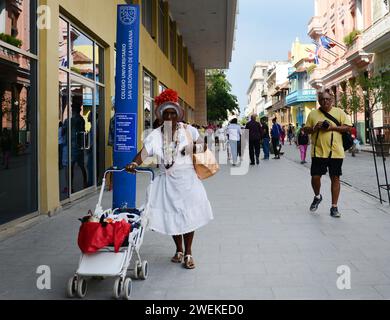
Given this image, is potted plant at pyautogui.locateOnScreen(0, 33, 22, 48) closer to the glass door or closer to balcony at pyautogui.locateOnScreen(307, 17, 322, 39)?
the glass door

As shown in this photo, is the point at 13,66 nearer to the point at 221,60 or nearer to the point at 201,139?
the point at 201,139

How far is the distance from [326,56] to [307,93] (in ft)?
52.9

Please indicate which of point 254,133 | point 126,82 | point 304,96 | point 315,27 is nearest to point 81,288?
point 126,82

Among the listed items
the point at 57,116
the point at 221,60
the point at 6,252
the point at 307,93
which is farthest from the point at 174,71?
the point at 307,93

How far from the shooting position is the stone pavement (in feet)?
14.2

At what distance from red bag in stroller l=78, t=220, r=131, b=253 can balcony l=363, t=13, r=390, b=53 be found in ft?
77.6

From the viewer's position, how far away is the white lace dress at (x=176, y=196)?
16.2ft

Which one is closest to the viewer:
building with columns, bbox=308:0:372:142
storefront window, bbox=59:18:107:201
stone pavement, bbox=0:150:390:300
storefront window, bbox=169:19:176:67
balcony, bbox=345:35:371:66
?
stone pavement, bbox=0:150:390:300

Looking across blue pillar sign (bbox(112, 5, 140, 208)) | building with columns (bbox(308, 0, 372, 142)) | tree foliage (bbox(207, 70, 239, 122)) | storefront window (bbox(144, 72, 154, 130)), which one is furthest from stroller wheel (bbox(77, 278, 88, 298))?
tree foliage (bbox(207, 70, 239, 122))

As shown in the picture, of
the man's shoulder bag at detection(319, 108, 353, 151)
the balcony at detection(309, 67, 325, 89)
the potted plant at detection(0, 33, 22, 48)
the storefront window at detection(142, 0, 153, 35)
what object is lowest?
the man's shoulder bag at detection(319, 108, 353, 151)

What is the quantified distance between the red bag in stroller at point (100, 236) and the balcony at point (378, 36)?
2367 cm

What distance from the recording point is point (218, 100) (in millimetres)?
60281

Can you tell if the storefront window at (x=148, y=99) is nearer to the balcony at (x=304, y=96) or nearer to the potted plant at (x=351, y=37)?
the potted plant at (x=351, y=37)

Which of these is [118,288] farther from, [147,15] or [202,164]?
[147,15]
